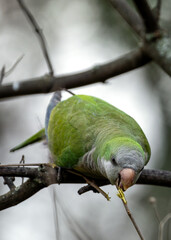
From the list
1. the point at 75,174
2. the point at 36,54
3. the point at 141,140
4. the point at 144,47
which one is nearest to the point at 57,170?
the point at 75,174

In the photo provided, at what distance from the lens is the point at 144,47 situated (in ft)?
11.5

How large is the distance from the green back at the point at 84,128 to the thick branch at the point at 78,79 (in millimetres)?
242

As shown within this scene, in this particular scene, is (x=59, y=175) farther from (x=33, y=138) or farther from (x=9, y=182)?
(x=33, y=138)

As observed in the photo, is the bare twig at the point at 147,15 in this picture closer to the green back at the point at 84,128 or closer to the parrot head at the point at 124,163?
the green back at the point at 84,128

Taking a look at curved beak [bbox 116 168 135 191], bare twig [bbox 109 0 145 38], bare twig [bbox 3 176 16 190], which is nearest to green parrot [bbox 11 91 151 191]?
curved beak [bbox 116 168 135 191]

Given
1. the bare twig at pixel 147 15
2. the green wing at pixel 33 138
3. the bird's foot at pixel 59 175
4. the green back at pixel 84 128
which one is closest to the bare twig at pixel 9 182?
the bird's foot at pixel 59 175

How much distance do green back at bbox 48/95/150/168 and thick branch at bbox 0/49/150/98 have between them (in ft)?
0.79

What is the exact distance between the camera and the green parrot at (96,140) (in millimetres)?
2334

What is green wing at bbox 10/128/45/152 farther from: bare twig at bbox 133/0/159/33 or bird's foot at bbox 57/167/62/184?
bare twig at bbox 133/0/159/33

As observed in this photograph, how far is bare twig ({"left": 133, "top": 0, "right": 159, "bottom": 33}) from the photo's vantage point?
115 inches

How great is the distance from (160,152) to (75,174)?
4272 millimetres

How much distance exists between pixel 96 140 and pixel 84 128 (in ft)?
0.71

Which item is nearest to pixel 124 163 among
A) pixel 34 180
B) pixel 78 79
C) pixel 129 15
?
pixel 34 180

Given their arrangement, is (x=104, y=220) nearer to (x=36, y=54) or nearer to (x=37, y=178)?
(x=36, y=54)
